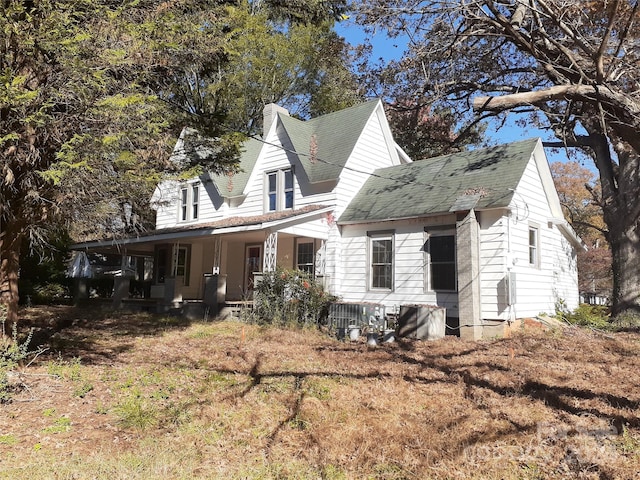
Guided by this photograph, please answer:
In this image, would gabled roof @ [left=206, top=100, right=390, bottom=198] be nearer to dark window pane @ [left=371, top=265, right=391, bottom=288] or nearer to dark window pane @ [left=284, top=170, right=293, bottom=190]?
dark window pane @ [left=284, top=170, right=293, bottom=190]

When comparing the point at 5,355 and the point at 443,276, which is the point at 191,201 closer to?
the point at 443,276

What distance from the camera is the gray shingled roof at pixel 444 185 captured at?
41.9 feet

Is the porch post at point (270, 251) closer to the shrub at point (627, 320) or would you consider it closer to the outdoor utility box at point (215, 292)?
the outdoor utility box at point (215, 292)

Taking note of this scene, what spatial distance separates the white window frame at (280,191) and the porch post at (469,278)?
6.91 m

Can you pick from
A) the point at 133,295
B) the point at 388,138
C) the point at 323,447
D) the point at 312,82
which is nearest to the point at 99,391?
the point at 323,447

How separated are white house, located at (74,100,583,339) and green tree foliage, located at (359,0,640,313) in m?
1.77

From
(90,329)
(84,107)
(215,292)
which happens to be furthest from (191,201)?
(84,107)

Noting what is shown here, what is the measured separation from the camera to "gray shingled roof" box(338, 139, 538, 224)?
12.8 meters

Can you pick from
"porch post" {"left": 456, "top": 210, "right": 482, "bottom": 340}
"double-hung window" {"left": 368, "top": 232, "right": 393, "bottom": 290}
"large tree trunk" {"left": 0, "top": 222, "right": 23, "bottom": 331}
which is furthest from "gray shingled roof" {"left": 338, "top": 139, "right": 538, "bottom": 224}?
"large tree trunk" {"left": 0, "top": 222, "right": 23, "bottom": 331}

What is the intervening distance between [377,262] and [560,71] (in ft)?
23.4

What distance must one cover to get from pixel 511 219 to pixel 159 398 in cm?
986

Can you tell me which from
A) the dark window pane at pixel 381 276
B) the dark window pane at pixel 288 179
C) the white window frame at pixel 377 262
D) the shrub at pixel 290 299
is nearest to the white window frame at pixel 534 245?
the white window frame at pixel 377 262

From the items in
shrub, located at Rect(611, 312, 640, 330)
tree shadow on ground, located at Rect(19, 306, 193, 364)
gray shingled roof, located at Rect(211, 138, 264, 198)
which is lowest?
tree shadow on ground, located at Rect(19, 306, 193, 364)

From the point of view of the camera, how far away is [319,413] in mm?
5801
